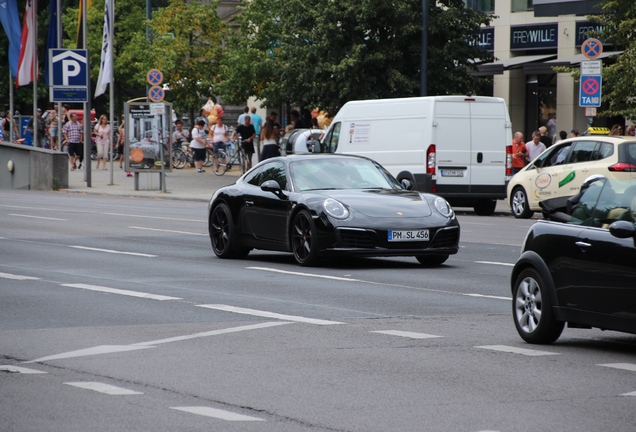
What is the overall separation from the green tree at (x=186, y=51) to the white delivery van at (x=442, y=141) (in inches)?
957

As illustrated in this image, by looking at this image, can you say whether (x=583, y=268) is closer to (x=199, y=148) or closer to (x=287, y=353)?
(x=287, y=353)

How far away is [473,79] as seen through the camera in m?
40.0

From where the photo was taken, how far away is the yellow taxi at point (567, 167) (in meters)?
24.2

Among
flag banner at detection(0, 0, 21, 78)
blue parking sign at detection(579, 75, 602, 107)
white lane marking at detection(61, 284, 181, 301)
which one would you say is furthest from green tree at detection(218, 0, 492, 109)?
white lane marking at detection(61, 284, 181, 301)

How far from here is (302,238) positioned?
1617 centimetres

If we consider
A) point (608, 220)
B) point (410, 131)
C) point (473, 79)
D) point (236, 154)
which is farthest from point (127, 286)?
point (236, 154)

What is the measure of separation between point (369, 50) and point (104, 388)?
3139 cm

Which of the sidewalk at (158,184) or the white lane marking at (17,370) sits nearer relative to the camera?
the white lane marking at (17,370)

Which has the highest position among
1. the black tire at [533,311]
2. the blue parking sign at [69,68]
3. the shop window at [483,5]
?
Answer: the shop window at [483,5]

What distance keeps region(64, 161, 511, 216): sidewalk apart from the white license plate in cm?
1455

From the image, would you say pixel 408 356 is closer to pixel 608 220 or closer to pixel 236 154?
pixel 608 220

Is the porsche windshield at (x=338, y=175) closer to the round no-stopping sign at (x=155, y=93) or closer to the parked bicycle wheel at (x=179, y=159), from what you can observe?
the round no-stopping sign at (x=155, y=93)

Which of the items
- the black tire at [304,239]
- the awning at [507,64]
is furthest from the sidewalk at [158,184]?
the black tire at [304,239]

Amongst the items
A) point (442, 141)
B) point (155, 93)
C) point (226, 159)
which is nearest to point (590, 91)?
point (442, 141)
